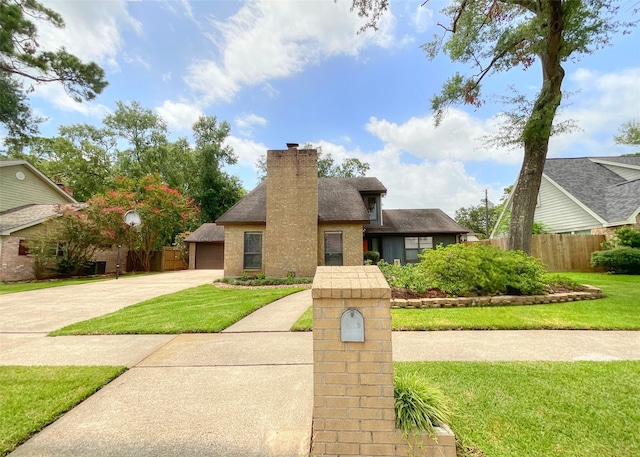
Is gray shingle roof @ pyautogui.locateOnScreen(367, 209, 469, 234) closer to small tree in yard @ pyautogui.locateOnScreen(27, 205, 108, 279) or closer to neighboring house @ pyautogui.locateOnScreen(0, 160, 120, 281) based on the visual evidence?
small tree in yard @ pyautogui.locateOnScreen(27, 205, 108, 279)

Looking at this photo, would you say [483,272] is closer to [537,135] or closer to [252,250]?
[537,135]

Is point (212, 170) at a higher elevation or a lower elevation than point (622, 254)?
higher

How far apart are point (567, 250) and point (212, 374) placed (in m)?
16.9

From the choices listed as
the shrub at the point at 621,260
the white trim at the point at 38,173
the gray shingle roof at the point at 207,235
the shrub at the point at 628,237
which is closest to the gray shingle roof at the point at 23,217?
the white trim at the point at 38,173

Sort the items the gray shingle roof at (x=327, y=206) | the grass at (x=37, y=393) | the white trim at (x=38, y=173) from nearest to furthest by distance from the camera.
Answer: the grass at (x=37, y=393)
the gray shingle roof at (x=327, y=206)
the white trim at (x=38, y=173)

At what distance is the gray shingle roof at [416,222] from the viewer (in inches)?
693

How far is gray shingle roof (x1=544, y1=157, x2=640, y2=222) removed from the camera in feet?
44.4

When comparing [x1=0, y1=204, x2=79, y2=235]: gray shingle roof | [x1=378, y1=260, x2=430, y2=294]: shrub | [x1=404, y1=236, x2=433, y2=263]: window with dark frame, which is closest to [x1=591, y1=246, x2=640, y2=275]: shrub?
[x1=404, y1=236, x2=433, y2=263]: window with dark frame

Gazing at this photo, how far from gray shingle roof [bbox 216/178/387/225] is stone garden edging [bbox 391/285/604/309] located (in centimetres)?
647

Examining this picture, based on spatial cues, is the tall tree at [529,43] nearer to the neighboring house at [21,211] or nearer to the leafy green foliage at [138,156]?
the neighboring house at [21,211]

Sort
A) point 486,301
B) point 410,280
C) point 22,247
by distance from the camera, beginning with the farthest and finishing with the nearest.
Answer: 1. point 22,247
2. point 410,280
3. point 486,301

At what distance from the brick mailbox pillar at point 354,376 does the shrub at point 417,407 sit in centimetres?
7

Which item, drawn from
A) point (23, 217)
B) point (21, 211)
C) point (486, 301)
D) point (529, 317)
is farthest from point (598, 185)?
point (21, 211)

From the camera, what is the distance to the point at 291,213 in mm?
12383
